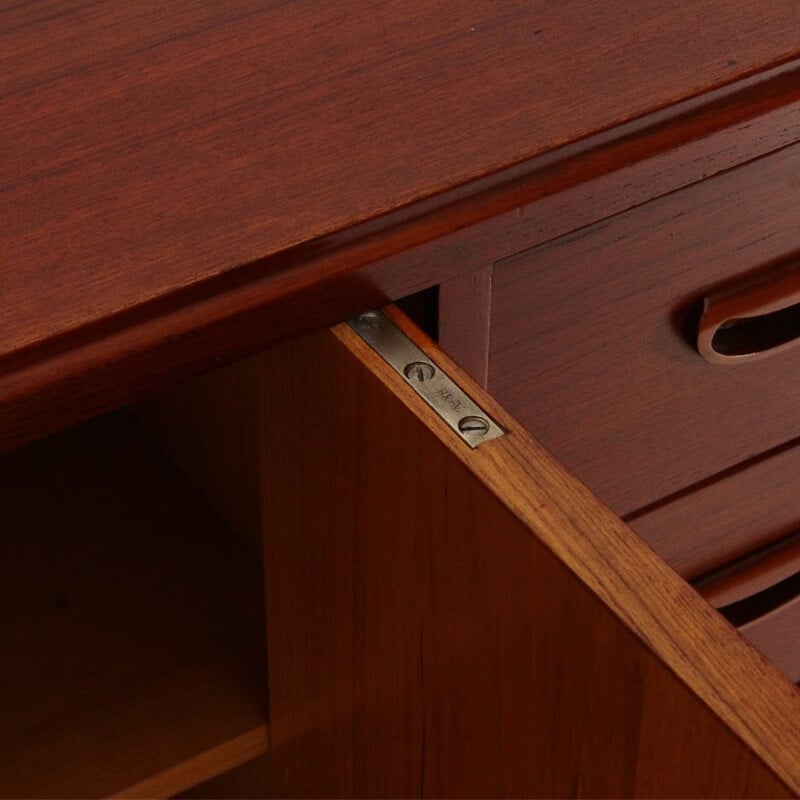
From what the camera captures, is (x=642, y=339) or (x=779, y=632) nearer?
(x=642, y=339)

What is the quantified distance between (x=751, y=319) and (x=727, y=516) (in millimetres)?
108

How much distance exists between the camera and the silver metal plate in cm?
45

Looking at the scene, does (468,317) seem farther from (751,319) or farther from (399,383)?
(751,319)

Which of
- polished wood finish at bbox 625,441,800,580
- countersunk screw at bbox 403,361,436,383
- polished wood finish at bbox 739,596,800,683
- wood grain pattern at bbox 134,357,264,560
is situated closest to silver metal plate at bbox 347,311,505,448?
countersunk screw at bbox 403,361,436,383

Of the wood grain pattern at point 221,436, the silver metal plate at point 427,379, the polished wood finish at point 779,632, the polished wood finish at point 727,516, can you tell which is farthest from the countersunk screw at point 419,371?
the polished wood finish at point 779,632

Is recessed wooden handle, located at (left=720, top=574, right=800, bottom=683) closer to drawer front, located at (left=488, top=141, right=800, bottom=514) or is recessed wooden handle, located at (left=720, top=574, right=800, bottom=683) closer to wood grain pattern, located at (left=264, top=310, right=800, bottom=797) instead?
drawer front, located at (left=488, top=141, right=800, bottom=514)

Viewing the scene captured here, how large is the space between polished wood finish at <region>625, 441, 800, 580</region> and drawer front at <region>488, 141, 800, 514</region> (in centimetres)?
2

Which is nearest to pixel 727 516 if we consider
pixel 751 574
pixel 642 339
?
pixel 751 574

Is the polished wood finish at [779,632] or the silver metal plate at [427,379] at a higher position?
the polished wood finish at [779,632]

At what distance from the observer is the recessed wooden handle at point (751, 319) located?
0.62 meters

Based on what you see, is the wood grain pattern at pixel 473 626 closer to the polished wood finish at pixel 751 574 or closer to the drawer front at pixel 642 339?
the drawer front at pixel 642 339

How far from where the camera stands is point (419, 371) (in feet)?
1.56

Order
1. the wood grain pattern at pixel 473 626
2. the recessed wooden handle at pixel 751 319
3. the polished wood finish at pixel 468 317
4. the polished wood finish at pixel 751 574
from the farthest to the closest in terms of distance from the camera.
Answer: the polished wood finish at pixel 751 574, the recessed wooden handle at pixel 751 319, the polished wood finish at pixel 468 317, the wood grain pattern at pixel 473 626

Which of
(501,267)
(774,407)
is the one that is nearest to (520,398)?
(501,267)
